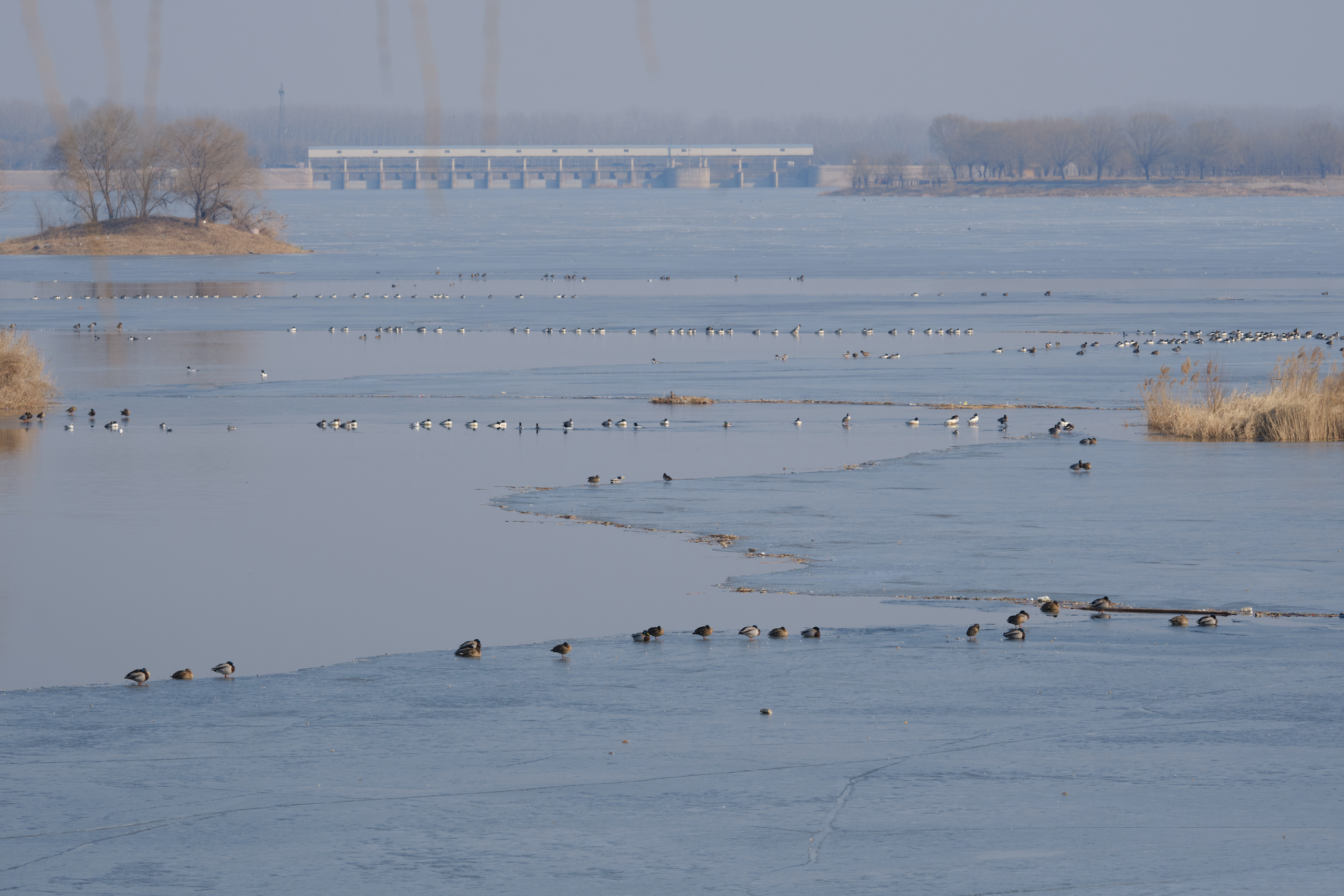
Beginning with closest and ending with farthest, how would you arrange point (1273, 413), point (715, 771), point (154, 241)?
point (715, 771) → point (1273, 413) → point (154, 241)

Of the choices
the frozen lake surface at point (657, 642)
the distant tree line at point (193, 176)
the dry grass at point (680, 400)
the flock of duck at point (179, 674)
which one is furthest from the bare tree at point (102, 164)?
the flock of duck at point (179, 674)

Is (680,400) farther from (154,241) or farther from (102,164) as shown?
(154,241)

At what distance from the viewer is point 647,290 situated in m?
62.5

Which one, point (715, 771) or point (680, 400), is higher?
point (680, 400)

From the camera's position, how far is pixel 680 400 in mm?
29859

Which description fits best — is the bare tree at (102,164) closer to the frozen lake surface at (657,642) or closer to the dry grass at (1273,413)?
the frozen lake surface at (657,642)

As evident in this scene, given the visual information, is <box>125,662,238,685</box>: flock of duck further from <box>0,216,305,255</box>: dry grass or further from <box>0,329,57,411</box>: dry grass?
<box>0,216,305,255</box>: dry grass

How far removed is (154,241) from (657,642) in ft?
298

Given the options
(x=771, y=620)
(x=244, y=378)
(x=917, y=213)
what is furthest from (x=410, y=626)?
(x=917, y=213)

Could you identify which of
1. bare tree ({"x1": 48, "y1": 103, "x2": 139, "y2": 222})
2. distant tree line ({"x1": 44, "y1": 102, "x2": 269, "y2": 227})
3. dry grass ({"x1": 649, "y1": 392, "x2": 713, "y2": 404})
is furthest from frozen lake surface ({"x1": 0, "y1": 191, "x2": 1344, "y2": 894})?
distant tree line ({"x1": 44, "y1": 102, "x2": 269, "y2": 227})

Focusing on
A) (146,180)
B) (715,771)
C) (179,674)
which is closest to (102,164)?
(146,180)

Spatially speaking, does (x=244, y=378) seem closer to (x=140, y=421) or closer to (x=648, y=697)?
(x=140, y=421)

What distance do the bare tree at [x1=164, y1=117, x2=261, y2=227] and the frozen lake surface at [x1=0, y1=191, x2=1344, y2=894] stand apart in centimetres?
6728

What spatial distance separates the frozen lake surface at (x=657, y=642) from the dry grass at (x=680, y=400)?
378 millimetres
